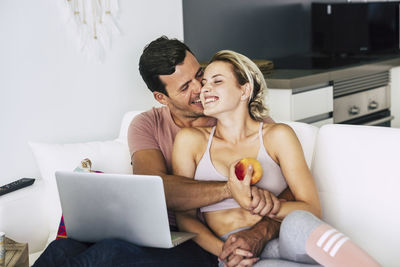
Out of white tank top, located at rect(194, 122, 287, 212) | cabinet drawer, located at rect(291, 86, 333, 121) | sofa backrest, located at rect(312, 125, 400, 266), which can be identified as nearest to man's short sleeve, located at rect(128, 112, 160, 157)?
white tank top, located at rect(194, 122, 287, 212)

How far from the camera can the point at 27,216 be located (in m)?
2.28

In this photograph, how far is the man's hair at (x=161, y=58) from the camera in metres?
2.21

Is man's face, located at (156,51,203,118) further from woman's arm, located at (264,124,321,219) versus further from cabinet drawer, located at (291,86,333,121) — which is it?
cabinet drawer, located at (291,86,333,121)

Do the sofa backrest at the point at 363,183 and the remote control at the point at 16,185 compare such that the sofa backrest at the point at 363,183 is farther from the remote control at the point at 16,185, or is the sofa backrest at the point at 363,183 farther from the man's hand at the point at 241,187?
the remote control at the point at 16,185

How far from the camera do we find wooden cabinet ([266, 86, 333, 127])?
345cm

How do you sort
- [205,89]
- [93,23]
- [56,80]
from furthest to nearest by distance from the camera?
[93,23] < [56,80] < [205,89]

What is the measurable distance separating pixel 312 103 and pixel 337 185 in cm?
150

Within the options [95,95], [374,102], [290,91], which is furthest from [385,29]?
[95,95]

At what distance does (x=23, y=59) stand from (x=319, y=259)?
1458mm

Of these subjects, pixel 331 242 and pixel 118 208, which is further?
pixel 118 208

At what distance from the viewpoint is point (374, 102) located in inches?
168

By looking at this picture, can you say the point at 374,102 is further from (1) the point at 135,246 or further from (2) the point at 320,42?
(1) the point at 135,246

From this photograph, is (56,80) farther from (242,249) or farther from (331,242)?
(331,242)

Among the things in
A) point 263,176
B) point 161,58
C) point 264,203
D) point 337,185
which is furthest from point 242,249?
point 161,58
